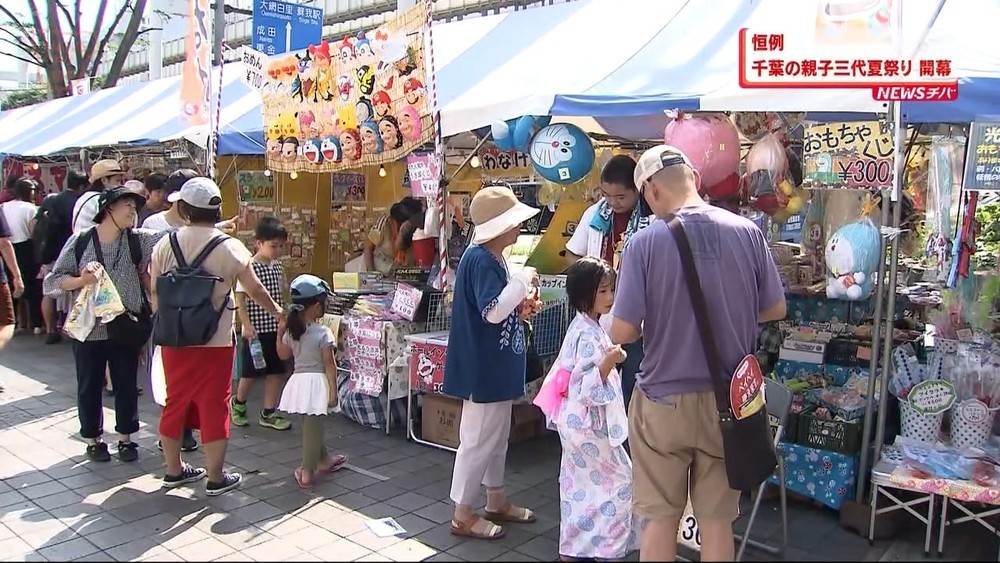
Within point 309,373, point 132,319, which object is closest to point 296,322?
point 309,373

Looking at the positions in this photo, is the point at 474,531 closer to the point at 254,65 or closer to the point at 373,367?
the point at 373,367

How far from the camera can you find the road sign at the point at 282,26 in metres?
7.88

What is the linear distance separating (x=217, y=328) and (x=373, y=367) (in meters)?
1.48

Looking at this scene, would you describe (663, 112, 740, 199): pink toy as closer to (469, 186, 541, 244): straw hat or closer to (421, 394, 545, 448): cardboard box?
(469, 186, 541, 244): straw hat

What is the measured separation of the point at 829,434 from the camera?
4070 millimetres

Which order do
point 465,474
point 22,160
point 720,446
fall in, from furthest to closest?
point 22,160 < point 465,474 < point 720,446

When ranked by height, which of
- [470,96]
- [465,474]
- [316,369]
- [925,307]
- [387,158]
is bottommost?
[465,474]

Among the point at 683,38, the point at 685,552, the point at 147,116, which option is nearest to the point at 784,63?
the point at 683,38

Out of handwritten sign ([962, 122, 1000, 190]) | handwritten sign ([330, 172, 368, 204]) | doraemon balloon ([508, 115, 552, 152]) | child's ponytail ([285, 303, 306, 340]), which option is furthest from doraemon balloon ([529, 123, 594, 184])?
handwritten sign ([330, 172, 368, 204])

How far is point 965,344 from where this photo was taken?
13.9 feet

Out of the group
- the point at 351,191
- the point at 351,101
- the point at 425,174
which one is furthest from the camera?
the point at 351,191

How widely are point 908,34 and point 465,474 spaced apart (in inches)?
126

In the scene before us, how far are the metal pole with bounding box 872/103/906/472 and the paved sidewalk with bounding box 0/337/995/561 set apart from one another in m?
0.55

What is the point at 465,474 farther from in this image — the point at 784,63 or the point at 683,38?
the point at 683,38
